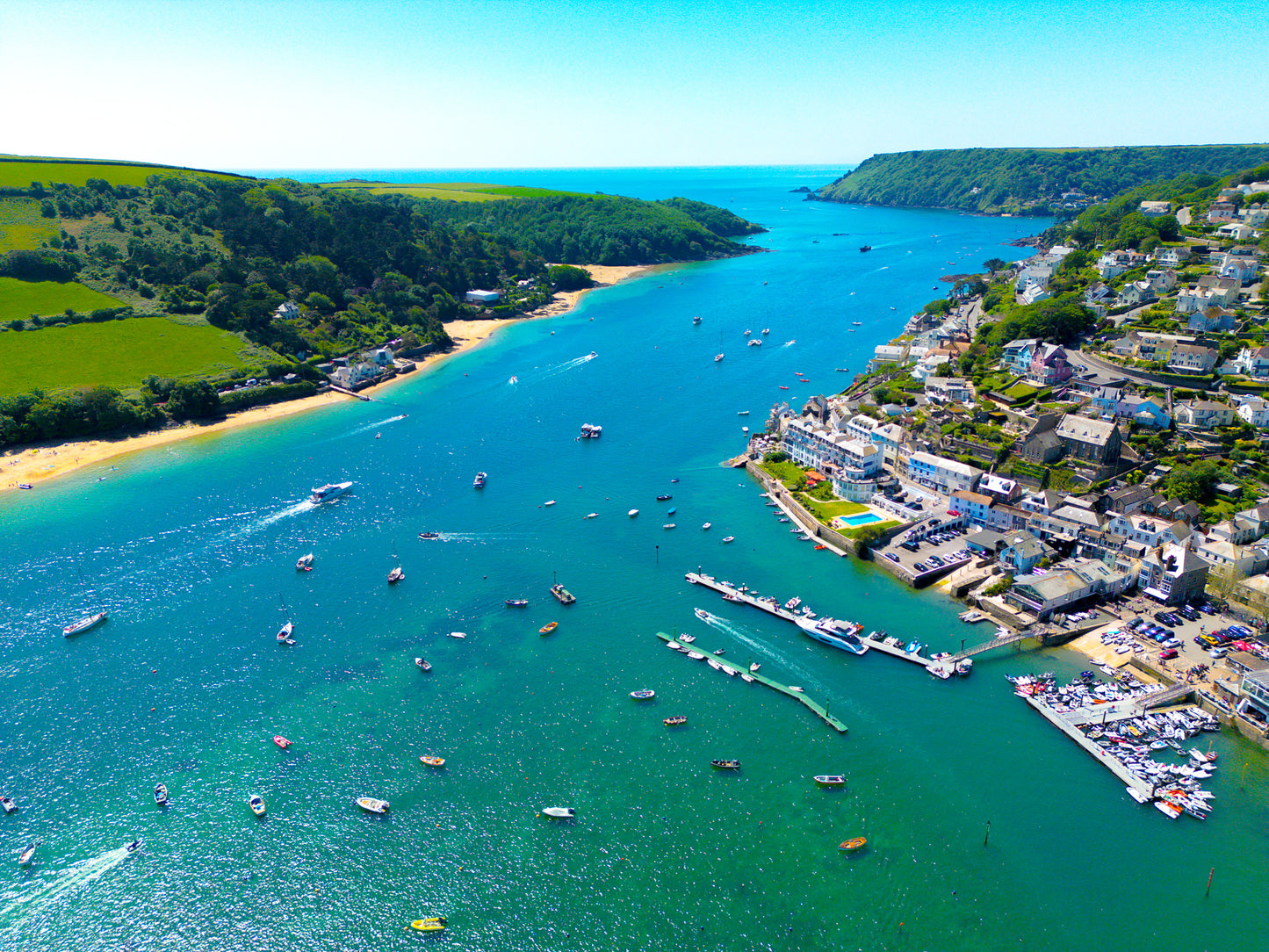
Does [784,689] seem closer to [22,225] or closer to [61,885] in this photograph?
[61,885]

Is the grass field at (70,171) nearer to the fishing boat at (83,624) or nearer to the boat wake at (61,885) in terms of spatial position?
the fishing boat at (83,624)

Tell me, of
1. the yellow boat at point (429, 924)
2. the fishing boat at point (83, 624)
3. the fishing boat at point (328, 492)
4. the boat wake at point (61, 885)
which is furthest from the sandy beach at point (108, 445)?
the yellow boat at point (429, 924)

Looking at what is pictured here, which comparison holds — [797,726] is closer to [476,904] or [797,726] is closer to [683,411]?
[476,904]

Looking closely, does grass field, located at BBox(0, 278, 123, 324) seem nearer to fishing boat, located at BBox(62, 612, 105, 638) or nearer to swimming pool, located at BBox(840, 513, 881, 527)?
fishing boat, located at BBox(62, 612, 105, 638)

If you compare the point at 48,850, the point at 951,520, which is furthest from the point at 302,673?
the point at 951,520

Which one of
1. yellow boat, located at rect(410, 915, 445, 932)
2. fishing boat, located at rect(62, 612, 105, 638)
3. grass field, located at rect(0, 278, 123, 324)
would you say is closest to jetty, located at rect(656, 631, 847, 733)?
yellow boat, located at rect(410, 915, 445, 932)

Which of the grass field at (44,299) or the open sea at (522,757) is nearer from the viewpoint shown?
the open sea at (522,757)
